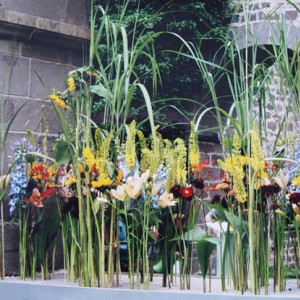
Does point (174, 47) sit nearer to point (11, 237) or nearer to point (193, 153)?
point (11, 237)

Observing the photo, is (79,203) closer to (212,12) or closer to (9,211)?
(9,211)

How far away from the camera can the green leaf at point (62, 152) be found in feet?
8.25

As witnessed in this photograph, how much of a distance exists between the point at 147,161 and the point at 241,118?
1.14 feet

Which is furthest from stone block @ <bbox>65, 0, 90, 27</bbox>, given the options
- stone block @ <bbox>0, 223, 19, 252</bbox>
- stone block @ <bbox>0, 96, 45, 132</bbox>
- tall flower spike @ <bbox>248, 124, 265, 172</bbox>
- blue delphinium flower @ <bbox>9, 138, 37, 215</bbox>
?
tall flower spike @ <bbox>248, 124, 265, 172</bbox>

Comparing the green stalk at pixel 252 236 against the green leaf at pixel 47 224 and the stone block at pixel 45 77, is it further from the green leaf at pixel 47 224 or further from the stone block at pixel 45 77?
the stone block at pixel 45 77

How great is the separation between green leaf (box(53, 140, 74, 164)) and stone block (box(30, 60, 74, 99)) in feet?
2.79

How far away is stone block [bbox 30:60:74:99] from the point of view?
334 centimetres

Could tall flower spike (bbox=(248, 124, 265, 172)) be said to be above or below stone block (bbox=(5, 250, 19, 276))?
above

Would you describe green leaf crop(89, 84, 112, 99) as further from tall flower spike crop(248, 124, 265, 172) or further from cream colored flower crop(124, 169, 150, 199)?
tall flower spike crop(248, 124, 265, 172)

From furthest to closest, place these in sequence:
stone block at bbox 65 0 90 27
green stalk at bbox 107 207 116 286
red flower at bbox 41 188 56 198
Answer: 1. stone block at bbox 65 0 90 27
2. red flower at bbox 41 188 56 198
3. green stalk at bbox 107 207 116 286

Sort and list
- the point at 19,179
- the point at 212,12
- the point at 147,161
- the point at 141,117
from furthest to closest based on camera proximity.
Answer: the point at 212,12 → the point at 141,117 → the point at 19,179 → the point at 147,161

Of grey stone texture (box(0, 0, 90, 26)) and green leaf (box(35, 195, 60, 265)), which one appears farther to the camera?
grey stone texture (box(0, 0, 90, 26))

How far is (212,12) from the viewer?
316 inches

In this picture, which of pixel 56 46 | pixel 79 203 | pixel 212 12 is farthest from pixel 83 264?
pixel 212 12
